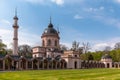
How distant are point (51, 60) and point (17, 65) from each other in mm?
12753

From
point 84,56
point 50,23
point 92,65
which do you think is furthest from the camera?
point 84,56

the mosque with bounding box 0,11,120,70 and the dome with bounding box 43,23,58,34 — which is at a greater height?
the dome with bounding box 43,23,58,34

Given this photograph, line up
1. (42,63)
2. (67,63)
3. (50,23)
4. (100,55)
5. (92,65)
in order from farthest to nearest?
(100,55)
(92,65)
(50,23)
(67,63)
(42,63)

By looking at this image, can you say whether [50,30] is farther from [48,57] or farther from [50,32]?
[48,57]

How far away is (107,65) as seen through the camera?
361 feet

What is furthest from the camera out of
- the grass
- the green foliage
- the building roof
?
the green foliage

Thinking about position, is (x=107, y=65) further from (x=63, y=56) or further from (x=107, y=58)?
(x=63, y=56)

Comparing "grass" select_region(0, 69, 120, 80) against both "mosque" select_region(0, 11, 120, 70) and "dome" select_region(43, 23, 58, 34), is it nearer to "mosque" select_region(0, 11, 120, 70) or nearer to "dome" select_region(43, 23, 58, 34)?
"mosque" select_region(0, 11, 120, 70)

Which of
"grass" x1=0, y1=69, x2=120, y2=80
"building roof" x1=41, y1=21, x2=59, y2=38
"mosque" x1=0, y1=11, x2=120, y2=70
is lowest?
"grass" x1=0, y1=69, x2=120, y2=80

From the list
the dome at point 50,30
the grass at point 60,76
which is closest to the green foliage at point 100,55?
the dome at point 50,30

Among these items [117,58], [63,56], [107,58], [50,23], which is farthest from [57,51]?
[117,58]

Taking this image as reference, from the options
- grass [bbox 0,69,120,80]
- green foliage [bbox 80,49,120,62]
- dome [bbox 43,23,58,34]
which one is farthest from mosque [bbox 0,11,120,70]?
grass [bbox 0,69,120,80]

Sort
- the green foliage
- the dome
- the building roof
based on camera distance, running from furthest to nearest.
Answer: the green foliage < the dome < the building roof

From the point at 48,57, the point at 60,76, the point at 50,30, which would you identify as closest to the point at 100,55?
the point at 50,30
